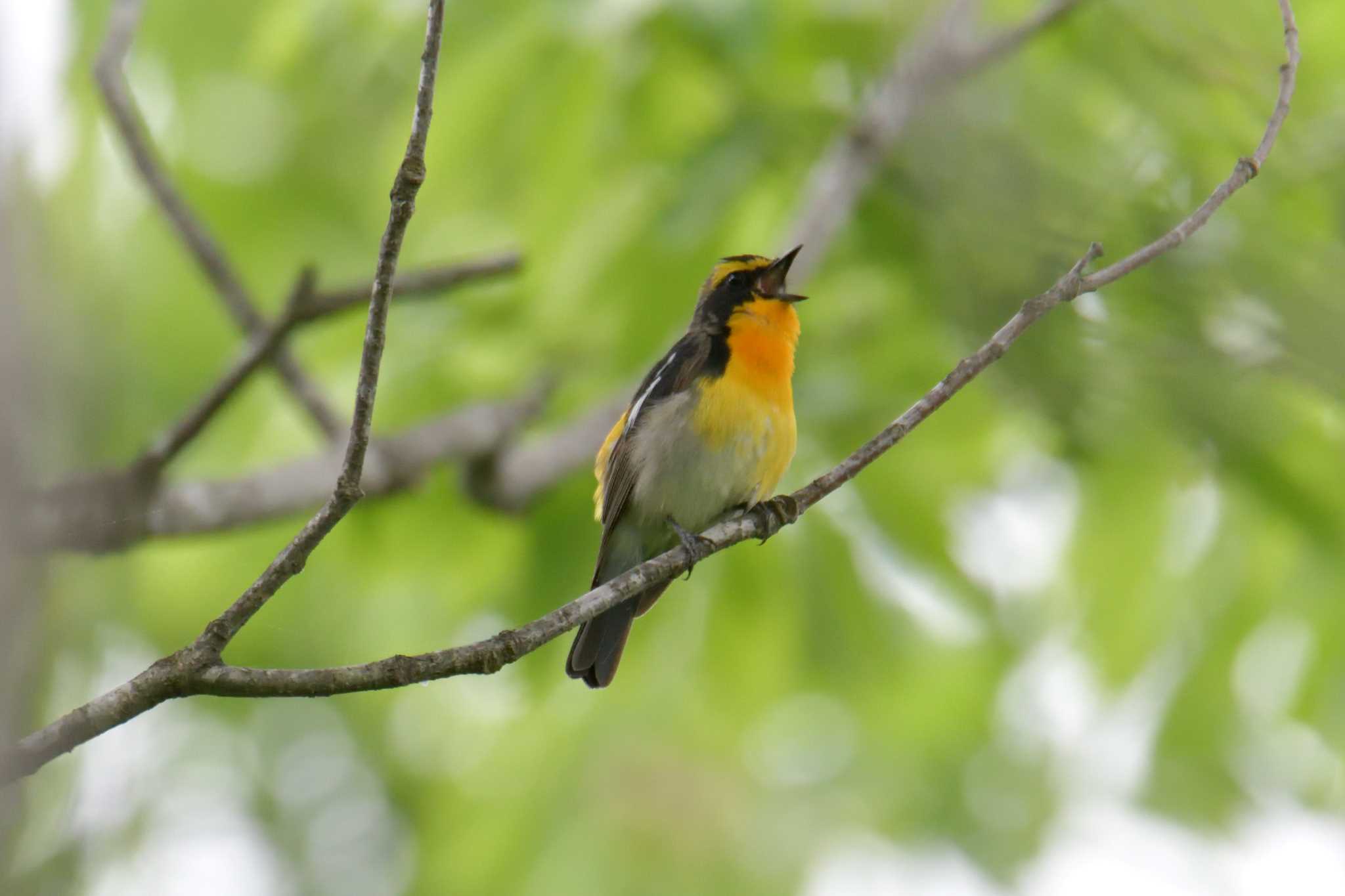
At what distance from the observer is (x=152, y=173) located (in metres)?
5.46

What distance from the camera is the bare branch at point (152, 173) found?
5387 millimetres

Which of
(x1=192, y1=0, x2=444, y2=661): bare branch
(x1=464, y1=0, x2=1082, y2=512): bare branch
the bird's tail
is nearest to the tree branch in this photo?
(x1=192, y1=0, x2=444, y2=661): bare branch

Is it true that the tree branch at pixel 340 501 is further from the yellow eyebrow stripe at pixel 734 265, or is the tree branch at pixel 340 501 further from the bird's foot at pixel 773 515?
the yellow eyebrow stripe at pixel 734 265

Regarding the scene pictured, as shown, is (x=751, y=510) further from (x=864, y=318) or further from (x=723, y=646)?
(x=864, y=318)

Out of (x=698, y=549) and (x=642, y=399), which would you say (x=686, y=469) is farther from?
(x=698, y=549)

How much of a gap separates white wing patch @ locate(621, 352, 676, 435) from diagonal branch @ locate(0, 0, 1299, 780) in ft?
4.47

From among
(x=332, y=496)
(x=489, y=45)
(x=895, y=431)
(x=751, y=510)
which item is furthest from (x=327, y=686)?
(x=489, y=45)

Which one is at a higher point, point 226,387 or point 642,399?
point 226,387

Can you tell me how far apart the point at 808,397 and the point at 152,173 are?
117 inches

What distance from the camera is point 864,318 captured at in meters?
6.66

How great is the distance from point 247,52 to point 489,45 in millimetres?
1498

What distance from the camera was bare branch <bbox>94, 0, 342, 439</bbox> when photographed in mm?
5387

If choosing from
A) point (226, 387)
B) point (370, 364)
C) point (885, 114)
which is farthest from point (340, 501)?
point (885, 114)

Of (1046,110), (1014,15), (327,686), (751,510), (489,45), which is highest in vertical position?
(1014,15)
